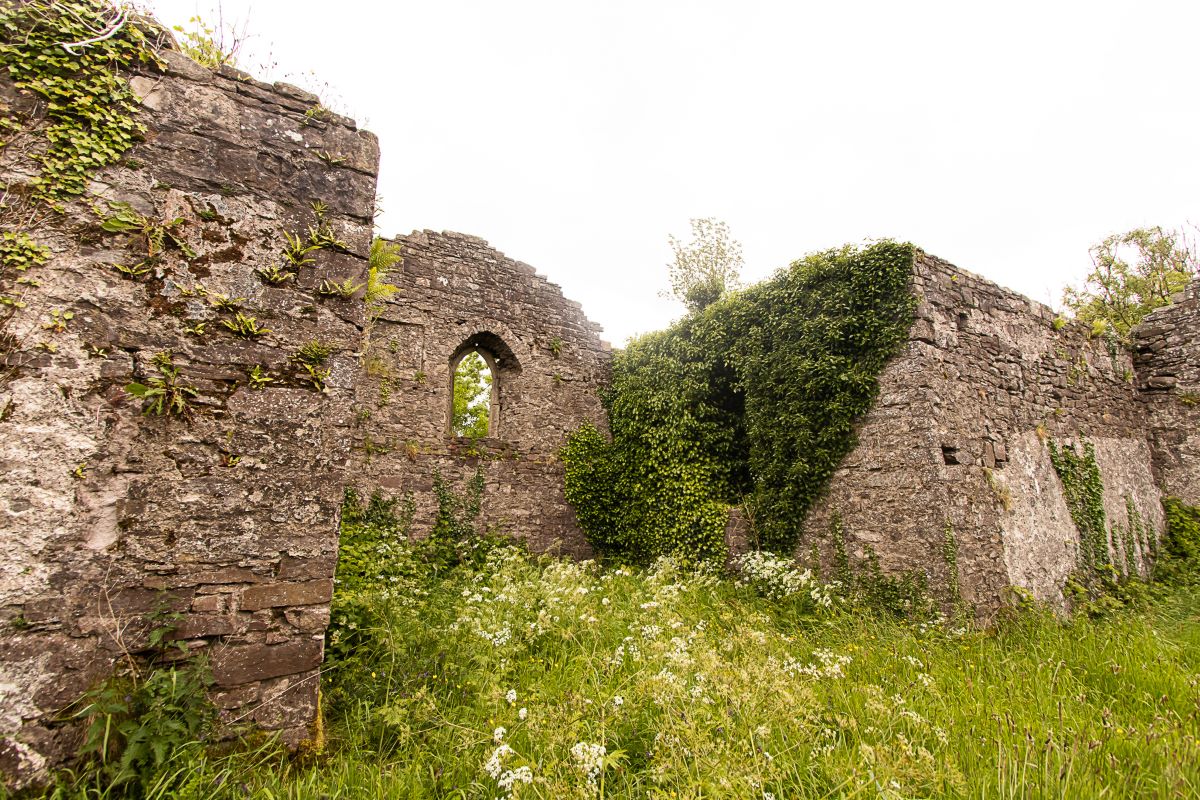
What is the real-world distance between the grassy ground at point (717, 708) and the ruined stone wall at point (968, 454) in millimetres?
792

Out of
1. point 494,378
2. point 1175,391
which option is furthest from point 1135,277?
point 494,378

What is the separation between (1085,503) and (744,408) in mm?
4811

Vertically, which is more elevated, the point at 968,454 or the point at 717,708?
the point at 968,454

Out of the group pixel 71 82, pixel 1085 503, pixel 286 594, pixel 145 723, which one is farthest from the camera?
pixel 1085 503

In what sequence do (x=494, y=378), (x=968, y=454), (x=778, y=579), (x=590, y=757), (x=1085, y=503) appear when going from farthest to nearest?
(x=494, y=378) < (x=1085, y=503) < (x=778, y=579) < (x=968, y=454) < (x=590, y=757)

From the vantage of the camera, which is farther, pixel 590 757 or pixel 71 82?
pixel 71 82

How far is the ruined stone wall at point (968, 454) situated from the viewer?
20.2 ft

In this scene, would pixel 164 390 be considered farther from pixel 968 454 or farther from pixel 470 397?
pixel 470 397

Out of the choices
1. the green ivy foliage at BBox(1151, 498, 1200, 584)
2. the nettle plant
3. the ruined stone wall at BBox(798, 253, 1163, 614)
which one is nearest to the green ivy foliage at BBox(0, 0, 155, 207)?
the nettle plant

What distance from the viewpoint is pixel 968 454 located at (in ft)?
21.0

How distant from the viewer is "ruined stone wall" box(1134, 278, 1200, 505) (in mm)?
9164

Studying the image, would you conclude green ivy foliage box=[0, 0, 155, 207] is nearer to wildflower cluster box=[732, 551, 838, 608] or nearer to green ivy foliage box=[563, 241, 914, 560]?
green ivy foliage box=[563, 241, 914, 560]

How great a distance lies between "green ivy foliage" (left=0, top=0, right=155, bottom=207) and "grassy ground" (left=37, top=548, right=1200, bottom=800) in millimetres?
3267

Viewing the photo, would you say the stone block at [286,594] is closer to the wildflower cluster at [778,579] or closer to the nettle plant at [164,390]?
the nettle plant at [164,390]
